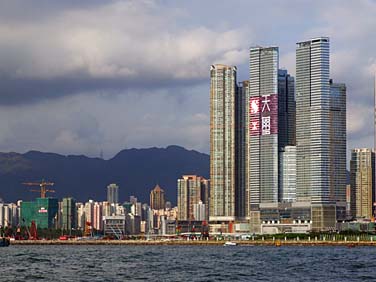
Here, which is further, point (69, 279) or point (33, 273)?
point (33, 273)

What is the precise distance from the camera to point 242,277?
8650 centimetres

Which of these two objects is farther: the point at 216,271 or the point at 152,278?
the point at 216,271

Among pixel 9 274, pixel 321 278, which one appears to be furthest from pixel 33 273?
pixel 321 278

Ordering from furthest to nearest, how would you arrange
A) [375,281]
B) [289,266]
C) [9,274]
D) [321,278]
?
[289,266]
[9,274]
[321,278]
[375,281]

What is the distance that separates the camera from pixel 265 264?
112m

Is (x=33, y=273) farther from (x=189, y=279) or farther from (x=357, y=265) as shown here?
(x=357, y=265)

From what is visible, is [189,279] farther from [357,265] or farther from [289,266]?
[357,265]

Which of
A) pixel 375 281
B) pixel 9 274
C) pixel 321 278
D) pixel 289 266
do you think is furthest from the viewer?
pixel 289 266

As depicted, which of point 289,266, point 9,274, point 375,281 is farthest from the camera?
point 289,266

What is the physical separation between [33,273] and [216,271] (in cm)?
1916

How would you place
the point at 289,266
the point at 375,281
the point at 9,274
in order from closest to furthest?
the point at 375,281 → the point at 9,274 → the point at 289,266

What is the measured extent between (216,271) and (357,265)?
20.9m

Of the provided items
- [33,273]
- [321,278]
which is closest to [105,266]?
[33,273]

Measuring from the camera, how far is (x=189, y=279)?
273 feet
